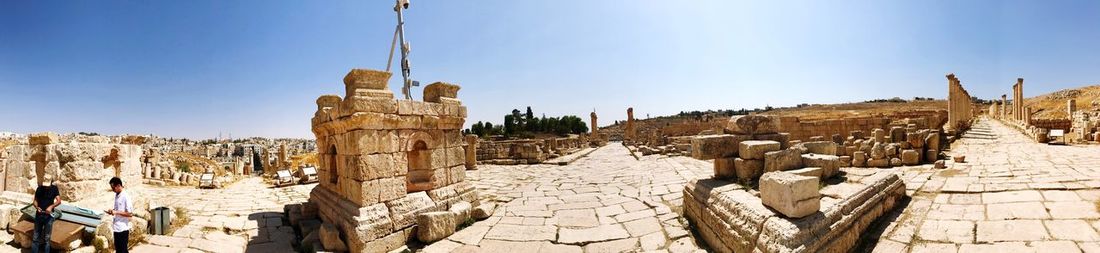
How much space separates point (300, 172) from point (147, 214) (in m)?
7.14

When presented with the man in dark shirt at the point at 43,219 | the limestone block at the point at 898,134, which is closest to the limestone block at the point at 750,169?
the limestone block at the point at 898,134

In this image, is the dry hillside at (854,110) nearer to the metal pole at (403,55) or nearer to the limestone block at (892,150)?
the limestone block at (892,150)

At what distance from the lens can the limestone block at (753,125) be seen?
6.63 meters

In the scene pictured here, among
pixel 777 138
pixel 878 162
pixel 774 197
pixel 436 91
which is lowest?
pixel 878 162

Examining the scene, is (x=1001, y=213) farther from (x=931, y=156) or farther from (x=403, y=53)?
(x=403, y=53)

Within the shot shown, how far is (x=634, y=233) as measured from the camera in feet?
17.4

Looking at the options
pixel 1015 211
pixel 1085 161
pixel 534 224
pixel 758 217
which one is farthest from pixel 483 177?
pixel 1085 161

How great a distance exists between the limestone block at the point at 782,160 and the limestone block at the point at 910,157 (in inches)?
187

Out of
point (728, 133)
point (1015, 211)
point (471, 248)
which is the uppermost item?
point (728, 133)

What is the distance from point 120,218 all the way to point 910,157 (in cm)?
1300

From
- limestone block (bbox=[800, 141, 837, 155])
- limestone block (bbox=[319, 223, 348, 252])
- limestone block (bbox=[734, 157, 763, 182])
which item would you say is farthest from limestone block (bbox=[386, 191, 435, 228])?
limestone block (bbox=[800, 141, 837, 155])

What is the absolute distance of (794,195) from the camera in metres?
3.79

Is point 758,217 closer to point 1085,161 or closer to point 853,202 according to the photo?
point 853,202

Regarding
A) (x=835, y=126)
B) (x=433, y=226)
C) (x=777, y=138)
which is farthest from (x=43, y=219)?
(x=835, y=126)
